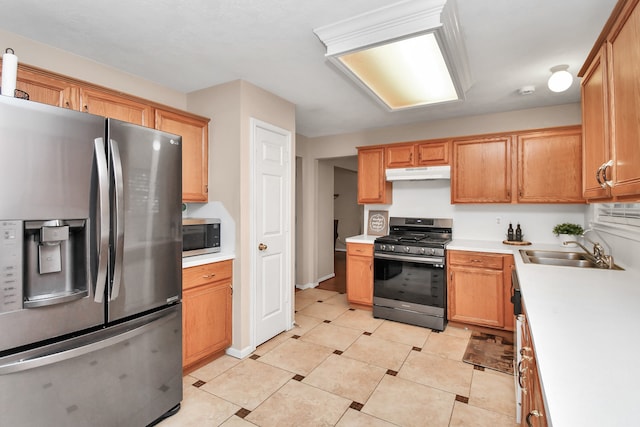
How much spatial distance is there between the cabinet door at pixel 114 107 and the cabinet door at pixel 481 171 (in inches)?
127

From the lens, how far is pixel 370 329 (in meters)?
3.37

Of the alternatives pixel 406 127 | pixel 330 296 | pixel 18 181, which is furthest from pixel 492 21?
pixel 330 296

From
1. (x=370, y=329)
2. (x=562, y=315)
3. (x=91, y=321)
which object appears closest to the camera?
(x=562, y=315)

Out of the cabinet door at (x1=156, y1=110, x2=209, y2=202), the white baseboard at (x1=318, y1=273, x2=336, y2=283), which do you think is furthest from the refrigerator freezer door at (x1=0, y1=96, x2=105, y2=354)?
the white baseboard at (x1=318, y1=273, x2=336, y2=283)

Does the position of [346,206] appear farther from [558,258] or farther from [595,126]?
[595,126]

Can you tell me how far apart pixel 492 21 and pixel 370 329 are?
2896 millimetres

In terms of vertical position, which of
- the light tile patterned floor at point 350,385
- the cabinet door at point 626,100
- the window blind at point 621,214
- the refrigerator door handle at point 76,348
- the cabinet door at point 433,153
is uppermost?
the cabinet door at point 433,153

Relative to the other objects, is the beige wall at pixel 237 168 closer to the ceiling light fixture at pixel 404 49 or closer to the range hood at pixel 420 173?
the ceiling light fixture at pixel 404 49

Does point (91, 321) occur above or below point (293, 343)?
above

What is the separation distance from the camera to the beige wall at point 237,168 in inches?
108

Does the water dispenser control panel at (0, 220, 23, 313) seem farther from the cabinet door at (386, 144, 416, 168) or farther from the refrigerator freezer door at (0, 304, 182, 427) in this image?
the cabinet door at (386, 144, 416, 168)

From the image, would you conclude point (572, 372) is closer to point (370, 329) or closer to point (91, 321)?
point (91, 321)

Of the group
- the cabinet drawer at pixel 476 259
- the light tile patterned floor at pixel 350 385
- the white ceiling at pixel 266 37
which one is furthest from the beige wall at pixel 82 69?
the cabinet drawer at pixel 476 259

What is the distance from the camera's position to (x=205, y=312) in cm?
256
